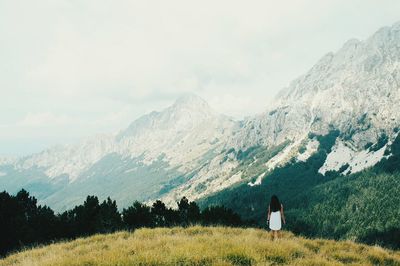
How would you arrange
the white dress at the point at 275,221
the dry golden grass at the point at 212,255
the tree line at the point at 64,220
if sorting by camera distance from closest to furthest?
1. the dry golden grass at the point at 212,255
2. the white dress at the point at 275,221
3. the tree line at the point at 64,220

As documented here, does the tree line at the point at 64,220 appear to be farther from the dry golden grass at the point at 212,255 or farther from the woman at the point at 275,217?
the dry golden grass at the point at 212,255

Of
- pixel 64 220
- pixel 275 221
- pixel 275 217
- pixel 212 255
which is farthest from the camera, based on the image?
pixel 64 220

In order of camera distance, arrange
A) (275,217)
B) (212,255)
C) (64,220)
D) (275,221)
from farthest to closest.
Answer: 1. (64,220)
2. (275,217)
3. (275,221)
4. (212,255)

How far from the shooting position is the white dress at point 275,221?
2038 centimetres

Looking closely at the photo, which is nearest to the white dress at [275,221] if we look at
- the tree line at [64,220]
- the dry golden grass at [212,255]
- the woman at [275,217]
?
the woman at [275,217]

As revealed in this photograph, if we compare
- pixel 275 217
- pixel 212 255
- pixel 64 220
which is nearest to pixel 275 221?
pixel 275 217

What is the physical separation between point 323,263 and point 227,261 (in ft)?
11.7

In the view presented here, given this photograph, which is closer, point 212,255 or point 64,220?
point 212,255

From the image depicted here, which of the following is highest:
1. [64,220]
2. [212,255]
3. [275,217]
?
[275,217]

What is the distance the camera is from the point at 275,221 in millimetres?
20703

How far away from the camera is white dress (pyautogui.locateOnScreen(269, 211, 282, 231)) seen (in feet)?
66.9

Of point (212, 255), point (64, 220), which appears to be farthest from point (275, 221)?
point (64, 220)

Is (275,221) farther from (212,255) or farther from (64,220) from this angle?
(64,220)

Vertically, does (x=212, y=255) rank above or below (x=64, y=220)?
below
